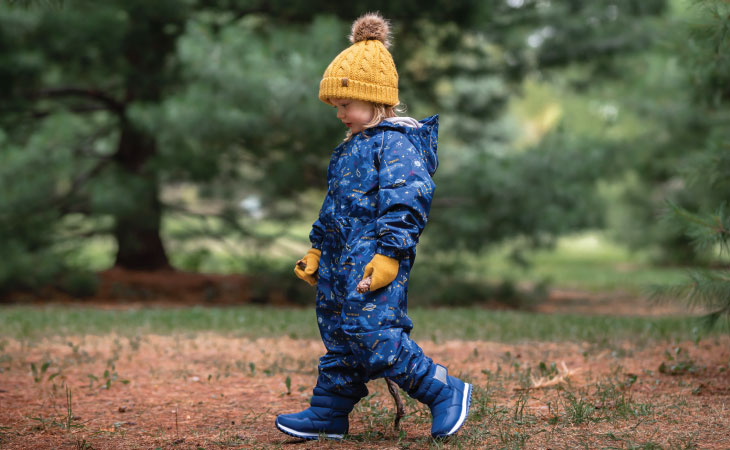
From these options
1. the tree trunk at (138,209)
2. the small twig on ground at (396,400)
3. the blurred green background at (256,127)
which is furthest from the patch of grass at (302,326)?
the small twig on ground at (396,400)

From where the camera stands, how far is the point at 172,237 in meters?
12.3

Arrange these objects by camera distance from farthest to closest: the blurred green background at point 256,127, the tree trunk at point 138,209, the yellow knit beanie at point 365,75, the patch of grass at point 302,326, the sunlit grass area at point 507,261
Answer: the sunlit grass area at point 507,261, the tree trunk at point 138,209, the blurred green background at point 256,127, the patch of grass at point 302,326, the yellow knit beanie at point 365,75

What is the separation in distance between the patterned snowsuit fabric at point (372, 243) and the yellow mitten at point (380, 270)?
0.12 ft

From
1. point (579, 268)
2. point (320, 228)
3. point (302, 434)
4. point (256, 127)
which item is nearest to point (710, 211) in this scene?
point (320, 228)

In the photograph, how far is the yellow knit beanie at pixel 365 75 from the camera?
3434 millimetres

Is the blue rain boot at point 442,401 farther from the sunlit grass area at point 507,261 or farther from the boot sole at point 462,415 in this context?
the sunlit grass area at point 507,261

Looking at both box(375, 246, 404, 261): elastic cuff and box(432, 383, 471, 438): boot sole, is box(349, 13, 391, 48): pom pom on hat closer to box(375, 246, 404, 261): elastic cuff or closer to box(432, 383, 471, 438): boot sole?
box(375, 246, 404, 261): elastic cuff

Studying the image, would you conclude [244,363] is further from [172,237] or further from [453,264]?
[172,237]

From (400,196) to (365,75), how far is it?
0.61 m

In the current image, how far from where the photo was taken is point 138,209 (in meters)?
9.97

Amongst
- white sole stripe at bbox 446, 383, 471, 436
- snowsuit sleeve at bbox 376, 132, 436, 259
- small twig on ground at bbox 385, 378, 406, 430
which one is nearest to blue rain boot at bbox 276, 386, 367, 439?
small twig on ground at bbox 385, 378, 406, 430

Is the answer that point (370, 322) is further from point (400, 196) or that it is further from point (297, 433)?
point (297, 433)

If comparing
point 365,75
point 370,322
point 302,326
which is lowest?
point 370,322

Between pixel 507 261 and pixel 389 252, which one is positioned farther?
pixel 507 261
